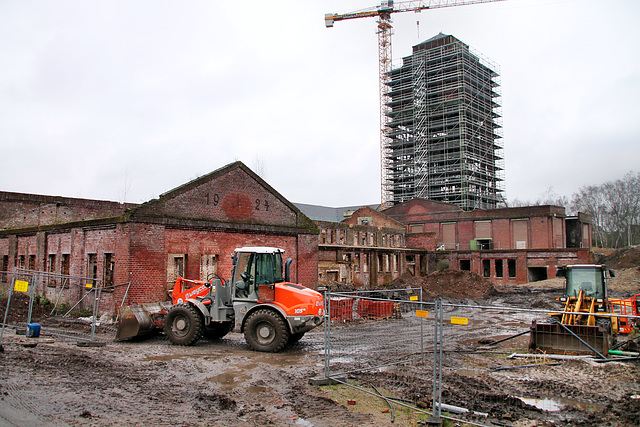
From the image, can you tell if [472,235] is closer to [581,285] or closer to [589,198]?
[589,198]

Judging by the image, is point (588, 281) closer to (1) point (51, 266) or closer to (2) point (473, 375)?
(2) point (473, 375)

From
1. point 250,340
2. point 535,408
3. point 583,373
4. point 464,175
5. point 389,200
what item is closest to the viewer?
point 535,408

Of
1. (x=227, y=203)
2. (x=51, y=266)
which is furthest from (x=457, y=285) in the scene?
(x=51, y=266)

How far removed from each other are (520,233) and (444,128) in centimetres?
2287

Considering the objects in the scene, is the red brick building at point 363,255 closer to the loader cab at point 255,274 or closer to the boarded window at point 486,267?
the boarded window at point 486,267

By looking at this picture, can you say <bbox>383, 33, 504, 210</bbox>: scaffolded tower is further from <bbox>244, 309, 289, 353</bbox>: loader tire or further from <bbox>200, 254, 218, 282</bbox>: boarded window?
<bbox>244, 309, 289, 353</bbox>: loader tire

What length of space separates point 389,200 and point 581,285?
191ft

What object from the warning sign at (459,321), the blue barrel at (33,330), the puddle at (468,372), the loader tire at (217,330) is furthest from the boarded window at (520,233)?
the warning sign at (459,321)

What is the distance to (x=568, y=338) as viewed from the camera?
39.8 ft

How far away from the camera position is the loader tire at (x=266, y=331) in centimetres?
1194

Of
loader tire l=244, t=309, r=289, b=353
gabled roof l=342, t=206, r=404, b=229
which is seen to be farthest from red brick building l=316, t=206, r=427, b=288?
loader tire l=244, t=309, r=289, b=353

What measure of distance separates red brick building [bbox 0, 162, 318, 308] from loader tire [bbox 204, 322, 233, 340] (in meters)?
3.56

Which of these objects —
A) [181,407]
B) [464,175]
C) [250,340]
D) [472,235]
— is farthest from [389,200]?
[181,407]

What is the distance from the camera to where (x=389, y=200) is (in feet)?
239
